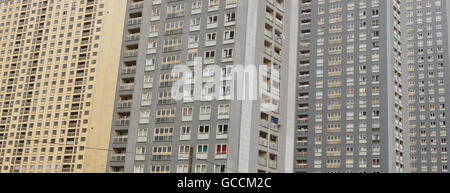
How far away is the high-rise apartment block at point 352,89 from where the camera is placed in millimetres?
96438

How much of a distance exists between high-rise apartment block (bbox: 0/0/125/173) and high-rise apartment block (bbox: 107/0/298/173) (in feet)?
128

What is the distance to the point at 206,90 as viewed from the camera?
214 feet

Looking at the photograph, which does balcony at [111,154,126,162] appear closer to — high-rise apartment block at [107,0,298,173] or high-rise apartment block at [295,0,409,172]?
high-rise apartment block at [107,0,298,173]

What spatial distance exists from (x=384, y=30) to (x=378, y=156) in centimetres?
2275

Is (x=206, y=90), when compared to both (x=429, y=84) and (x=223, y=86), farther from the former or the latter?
(x=429, y=84)

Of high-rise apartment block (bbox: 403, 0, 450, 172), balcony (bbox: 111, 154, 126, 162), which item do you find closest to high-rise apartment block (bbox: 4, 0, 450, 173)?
balcony (bbox: 111, 154, 126, 162)

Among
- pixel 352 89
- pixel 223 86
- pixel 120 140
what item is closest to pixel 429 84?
pixel 352 89

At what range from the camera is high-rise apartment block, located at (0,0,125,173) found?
115 meters

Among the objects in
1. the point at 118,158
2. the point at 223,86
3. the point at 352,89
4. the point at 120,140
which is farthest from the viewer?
the point at 352,89

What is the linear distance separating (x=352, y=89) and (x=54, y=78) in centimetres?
6275
